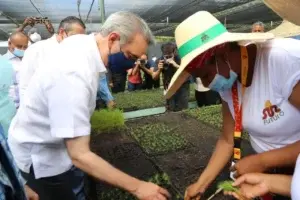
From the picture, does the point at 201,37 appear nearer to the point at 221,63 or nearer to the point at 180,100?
the point at 221,63

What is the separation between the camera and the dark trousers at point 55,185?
177 cm

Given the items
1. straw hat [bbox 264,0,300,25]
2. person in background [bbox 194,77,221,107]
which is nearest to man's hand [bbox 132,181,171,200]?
straw hat [bbox 264,0,300,25]

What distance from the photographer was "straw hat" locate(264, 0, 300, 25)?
916 mm

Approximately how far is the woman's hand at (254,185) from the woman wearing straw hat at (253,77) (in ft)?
0.45

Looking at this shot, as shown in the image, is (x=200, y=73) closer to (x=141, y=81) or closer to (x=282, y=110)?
(x=282, y=110)

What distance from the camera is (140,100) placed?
6.62 metres

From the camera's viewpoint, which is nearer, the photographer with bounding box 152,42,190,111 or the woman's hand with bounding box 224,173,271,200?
the woman's hand with bounding box 224,173,271,200

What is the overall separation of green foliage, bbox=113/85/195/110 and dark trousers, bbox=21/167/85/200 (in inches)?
163

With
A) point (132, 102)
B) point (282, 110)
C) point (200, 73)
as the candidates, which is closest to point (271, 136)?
point (282, 110)

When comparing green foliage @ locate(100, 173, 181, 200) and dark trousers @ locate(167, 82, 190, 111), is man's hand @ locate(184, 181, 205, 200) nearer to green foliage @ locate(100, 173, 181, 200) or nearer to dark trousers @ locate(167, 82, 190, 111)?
green foliage @ locate(100, 173, 181, 200)

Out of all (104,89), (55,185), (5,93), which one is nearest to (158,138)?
(104,89)

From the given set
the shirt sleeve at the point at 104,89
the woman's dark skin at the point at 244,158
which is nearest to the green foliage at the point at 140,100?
the shirt sleeve at the point at 104,89

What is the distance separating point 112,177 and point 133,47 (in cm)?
65

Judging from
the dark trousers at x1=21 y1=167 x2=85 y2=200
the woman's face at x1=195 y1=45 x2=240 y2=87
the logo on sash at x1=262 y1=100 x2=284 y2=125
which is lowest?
the dark trousers at x1=21 y1=167 x2=85 y2=200
